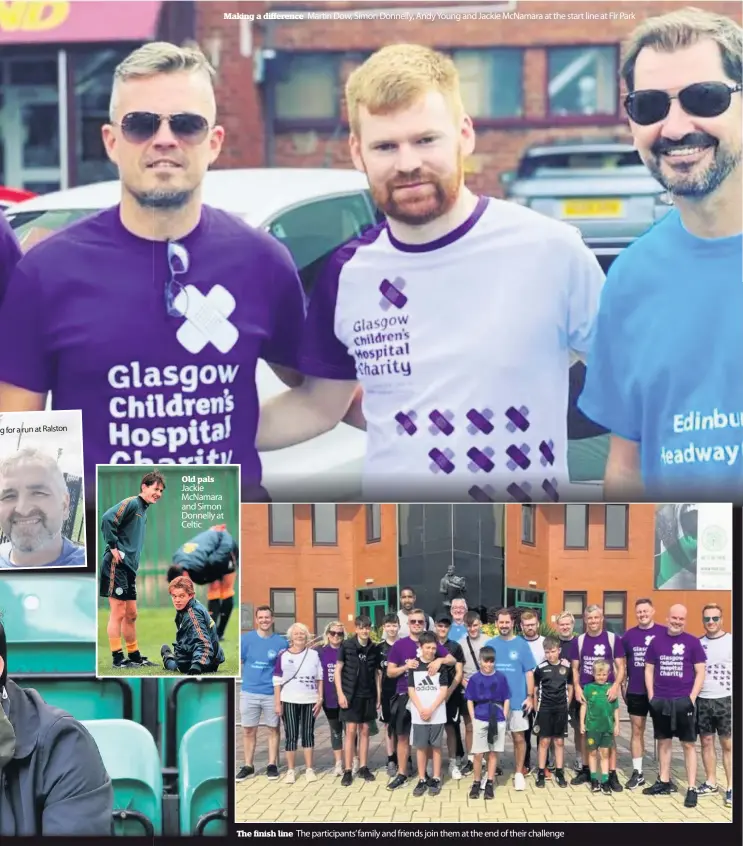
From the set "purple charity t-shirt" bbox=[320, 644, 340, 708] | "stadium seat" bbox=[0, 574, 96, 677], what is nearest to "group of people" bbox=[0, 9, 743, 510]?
"stadium seat" bbox=[0, 574, 96, 677]

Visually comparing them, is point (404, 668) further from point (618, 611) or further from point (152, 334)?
point (152, 334)

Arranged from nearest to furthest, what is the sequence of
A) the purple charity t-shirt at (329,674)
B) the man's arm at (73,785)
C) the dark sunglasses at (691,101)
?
the man's arm at (73,785) → the dark sunglasses at (691,101) → the purple charity t-shirt at (329,674)

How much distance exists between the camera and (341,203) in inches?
235

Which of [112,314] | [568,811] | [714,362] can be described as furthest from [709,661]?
[112,314]

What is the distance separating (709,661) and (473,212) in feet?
7.23

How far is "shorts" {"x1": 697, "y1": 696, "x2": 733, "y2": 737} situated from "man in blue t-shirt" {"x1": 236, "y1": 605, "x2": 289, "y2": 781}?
6.00 ft

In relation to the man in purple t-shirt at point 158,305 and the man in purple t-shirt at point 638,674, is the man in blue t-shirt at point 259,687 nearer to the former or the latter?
the man in purple t-shirt at point 158,305

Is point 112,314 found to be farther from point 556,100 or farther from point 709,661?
point 709,661

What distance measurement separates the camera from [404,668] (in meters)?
6.09

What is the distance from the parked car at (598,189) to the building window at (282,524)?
166 centimetres

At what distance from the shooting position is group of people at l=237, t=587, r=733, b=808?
5.99 meters

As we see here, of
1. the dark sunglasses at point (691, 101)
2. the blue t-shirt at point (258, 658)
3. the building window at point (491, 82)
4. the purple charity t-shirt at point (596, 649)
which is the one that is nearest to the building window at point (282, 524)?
the blue t-shirt at point (258, 658)

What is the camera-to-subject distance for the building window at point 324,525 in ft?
19.5

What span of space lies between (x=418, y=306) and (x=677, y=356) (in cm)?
114
